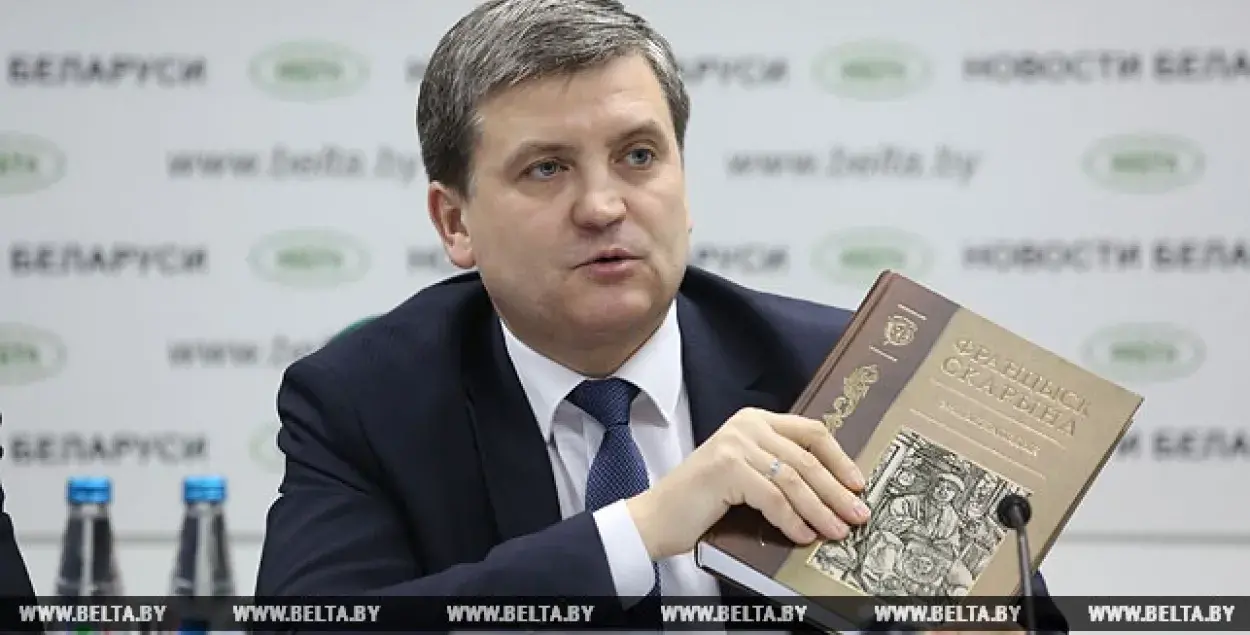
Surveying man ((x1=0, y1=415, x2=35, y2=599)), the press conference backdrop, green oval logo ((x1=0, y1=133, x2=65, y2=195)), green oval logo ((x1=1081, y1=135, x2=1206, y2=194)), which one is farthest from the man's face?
green oval logo ((x1=0, y1=133, x2=65, y2=195))

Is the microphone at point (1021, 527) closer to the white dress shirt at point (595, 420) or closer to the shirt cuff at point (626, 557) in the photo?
the shirt cuff at point (626, 557)

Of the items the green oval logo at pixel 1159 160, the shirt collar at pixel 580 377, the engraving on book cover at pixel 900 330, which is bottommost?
the engraving on book cover at pixel 900 330

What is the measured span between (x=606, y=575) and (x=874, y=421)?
0.40 meters

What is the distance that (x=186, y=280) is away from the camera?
4.26 meters

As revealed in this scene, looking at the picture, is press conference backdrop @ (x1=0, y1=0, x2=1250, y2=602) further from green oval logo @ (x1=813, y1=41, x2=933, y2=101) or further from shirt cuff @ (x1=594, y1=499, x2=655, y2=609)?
shirt cuff @ (x1=594, y1=499, x2=655, y2=609)

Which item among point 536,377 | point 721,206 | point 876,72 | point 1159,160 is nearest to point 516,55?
point 536,377

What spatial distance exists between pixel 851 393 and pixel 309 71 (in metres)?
2.55

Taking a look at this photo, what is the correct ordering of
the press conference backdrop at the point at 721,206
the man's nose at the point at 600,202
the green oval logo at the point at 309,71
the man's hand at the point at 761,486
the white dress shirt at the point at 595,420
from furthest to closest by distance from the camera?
1. the green oval logo at the point at 309,71
2. the press conference backdrop at the point at 721,206
3. the white dress shirt at the point at 595,420
4. the man's nose at the point at 600,202
5. the man's hand at the point at 761,486

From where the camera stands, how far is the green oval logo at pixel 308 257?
13.9 feet

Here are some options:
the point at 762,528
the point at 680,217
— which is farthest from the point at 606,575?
the point at 680,217

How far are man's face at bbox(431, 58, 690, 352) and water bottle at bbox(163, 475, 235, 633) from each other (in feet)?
2.11

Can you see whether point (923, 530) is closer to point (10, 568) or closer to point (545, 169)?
point (545, 169)

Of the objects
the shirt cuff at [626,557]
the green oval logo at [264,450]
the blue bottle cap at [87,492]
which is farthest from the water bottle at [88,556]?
the green oval logo at [264,450]

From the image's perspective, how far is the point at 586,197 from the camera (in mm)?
2309
